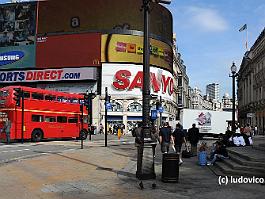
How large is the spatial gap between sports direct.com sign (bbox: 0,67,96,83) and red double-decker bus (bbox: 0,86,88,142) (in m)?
29.8

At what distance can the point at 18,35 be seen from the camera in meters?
71.5

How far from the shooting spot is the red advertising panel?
67312 millimetres

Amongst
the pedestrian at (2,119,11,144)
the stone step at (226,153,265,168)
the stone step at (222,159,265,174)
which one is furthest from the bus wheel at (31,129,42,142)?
the stone step at (222,159,265,174)

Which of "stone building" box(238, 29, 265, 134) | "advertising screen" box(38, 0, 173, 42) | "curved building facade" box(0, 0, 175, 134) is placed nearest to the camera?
"curved building facade" box(0, 0, 175, 134)

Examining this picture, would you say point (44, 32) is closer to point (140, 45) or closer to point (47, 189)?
point (140, 45)

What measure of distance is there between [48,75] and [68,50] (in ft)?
18.2

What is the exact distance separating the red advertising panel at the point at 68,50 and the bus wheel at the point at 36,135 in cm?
3498

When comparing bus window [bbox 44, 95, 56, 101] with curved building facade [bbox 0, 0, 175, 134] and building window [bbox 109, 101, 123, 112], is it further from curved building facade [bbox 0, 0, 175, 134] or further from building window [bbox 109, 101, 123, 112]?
building window [bbox 109, 101, 123, 112]

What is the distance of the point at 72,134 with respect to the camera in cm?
3688

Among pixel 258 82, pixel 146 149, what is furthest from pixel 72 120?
pixel 258 82

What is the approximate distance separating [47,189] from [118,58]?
57.3m

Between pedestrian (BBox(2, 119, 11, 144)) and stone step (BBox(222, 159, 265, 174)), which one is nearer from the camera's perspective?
stone step (BBox(222, 159, 265, 174))

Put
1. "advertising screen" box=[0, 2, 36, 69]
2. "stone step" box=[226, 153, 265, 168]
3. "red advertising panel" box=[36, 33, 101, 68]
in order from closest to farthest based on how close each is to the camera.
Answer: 1. "stone step" box=[226, 153, 265, 168]
2. "red advertising panel" box=[36, 33, 101, 68]
3. "advertising screen" box=[0, 2, 36, 69]

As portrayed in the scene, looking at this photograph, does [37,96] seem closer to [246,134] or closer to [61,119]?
[61,119]
